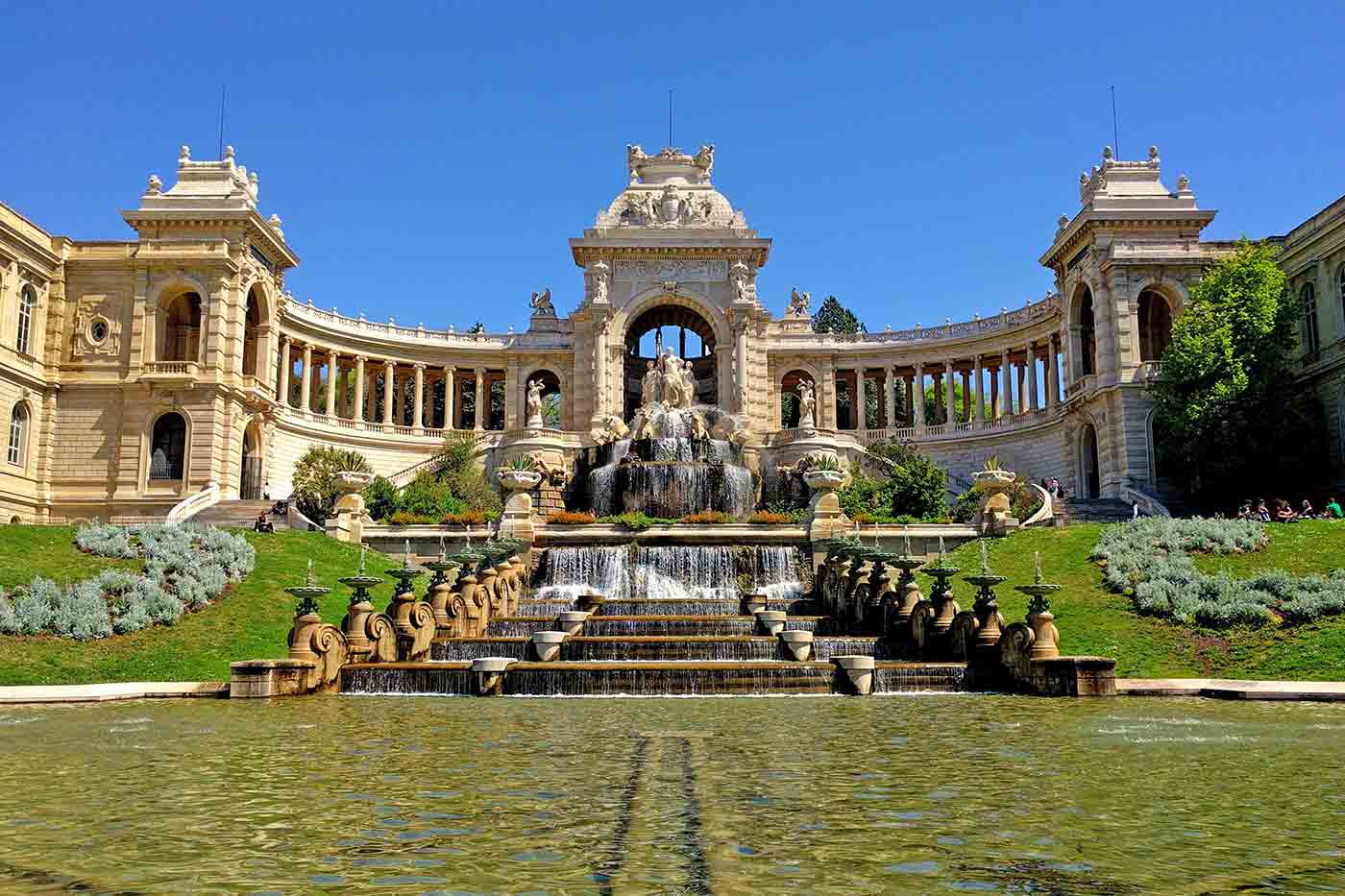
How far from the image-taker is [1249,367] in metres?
43.4

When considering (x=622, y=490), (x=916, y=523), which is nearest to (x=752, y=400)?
(x=622, y=490)

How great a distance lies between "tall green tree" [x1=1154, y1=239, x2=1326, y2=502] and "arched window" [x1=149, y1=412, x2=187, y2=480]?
44.3 metres

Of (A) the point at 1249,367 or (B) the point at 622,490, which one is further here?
(B) the point at 622,490

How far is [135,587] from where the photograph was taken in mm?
25641

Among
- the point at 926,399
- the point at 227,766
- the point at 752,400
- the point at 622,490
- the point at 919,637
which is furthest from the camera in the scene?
the point at 926,399

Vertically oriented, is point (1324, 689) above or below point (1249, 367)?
below

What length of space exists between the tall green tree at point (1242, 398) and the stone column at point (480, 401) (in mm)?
40240

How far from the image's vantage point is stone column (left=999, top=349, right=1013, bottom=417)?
6694 cm

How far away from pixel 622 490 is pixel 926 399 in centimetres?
5540

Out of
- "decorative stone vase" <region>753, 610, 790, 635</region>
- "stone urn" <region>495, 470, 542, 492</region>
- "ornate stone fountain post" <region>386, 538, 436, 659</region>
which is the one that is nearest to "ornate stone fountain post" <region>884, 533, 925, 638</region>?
"decorative stone vase" <region>753, 610, 790, 635</region>

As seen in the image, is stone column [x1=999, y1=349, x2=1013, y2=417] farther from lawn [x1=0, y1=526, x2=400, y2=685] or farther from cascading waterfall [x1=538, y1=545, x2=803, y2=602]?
lawn [x1=0, y1=526, x2=400, y2=685]

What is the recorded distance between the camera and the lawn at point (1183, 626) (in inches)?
773

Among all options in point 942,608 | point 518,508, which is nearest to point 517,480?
point 518,508

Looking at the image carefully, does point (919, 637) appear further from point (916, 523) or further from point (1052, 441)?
point (1052, 441)
